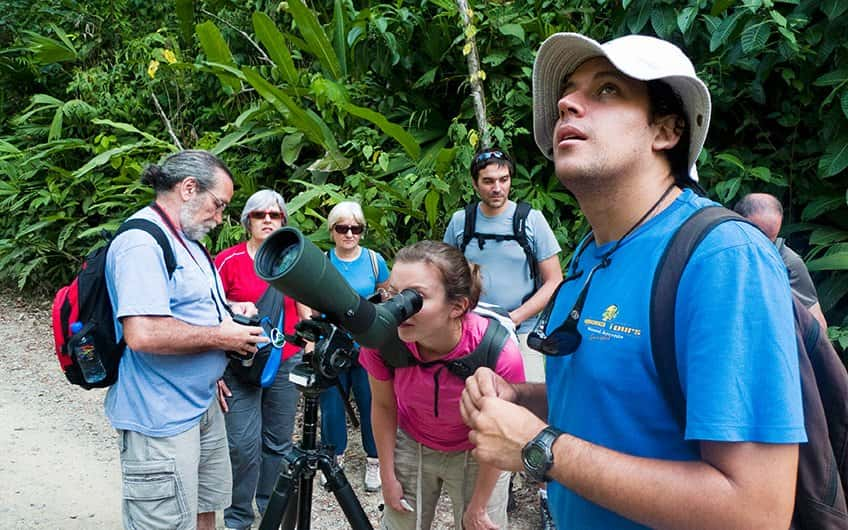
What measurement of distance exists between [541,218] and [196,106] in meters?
5.67

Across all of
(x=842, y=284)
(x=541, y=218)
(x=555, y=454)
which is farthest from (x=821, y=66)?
(x=555, y=454)

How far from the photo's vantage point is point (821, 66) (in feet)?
14.0

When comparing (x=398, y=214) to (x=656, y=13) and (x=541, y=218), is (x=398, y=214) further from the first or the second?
(x=656, y=13)

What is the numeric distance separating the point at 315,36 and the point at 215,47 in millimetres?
1003

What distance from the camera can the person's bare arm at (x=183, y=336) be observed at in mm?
2270

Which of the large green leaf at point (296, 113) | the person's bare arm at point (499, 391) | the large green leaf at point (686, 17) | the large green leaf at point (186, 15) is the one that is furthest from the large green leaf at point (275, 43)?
the person's bare arm at point (499, 391)

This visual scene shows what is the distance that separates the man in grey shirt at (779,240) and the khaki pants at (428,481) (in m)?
1.95

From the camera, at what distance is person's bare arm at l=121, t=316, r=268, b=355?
7.45 feet

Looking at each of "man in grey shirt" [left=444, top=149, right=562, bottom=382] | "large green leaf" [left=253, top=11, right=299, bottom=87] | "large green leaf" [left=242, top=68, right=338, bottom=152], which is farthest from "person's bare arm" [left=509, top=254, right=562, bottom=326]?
"large green leaf" [left=253, top=11, right=299, bottom=87]

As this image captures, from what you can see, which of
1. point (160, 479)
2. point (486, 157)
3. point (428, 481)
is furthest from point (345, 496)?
point (486, 157)

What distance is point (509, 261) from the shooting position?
3664 millimetres

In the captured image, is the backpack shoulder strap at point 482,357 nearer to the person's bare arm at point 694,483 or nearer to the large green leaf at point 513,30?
the person's bare arm at point 694,483

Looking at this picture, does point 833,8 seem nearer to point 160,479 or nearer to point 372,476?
point 372,476

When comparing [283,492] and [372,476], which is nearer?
[283,492]
